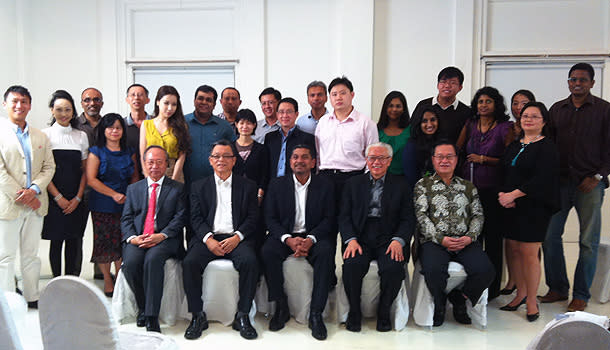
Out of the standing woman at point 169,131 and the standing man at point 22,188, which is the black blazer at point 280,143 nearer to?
the standing woman at point 169,131

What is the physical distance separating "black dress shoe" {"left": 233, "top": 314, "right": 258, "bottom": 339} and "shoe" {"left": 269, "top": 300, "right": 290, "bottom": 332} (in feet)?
0.56

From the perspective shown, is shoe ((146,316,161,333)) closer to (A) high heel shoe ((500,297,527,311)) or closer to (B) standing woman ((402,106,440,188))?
(B) standing woman ((402,106,440,188))

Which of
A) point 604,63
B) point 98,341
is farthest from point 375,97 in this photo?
point 98,341

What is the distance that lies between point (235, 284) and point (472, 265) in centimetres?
163

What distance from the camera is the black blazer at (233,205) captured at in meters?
3.45

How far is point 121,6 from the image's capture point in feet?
21.5

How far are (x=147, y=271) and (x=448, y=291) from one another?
6.81 feet

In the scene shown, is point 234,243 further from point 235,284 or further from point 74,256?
point 74,256

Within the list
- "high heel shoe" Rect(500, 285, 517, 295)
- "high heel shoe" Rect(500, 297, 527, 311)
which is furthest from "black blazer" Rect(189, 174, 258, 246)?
"high heel shoe" Rect(500, 285, 517, 295)

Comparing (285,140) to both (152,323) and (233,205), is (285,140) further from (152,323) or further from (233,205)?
(152,323)

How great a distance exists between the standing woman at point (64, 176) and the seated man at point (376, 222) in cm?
214

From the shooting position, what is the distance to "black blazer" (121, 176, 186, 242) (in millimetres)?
3377

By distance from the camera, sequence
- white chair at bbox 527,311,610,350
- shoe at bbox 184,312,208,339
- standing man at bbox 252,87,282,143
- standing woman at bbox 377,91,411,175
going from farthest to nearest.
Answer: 1. standing man at bbox 252,87,282,143
2. standing woman at bbox 377,91,411,175
3. shoe at bbox 184,312,208,339
4. white chair at bbox 527,311,610,350

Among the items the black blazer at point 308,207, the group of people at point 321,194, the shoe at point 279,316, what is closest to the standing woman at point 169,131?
the group of people at point 321,194
